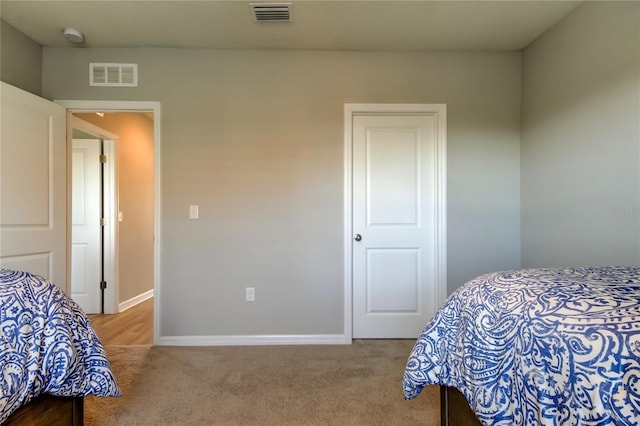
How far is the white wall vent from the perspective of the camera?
2.52m

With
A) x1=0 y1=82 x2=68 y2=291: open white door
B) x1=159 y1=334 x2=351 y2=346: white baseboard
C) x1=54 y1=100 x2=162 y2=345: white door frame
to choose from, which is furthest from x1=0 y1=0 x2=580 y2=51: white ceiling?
x1=159 y1=334 x2=351 y2=346: white baseboard

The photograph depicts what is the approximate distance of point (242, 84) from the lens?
2559mm

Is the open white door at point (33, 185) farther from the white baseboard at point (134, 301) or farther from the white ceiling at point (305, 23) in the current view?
the white baseboard at point (134, 301)

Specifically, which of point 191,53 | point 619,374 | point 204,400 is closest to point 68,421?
point 204,400

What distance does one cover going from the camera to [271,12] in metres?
2.08

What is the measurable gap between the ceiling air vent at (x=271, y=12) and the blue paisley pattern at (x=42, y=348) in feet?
6.19

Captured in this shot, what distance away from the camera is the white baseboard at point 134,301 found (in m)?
3.52

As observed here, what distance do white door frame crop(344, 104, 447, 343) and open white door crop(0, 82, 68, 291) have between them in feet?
7.14

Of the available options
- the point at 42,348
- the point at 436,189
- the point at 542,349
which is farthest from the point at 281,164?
the point at 542,349

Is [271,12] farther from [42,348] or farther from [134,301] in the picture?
[134,301]

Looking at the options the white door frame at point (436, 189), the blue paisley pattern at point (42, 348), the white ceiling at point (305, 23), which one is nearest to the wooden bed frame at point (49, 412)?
the blue paisley pattern at point (42, 348)

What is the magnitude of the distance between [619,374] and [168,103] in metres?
2.88

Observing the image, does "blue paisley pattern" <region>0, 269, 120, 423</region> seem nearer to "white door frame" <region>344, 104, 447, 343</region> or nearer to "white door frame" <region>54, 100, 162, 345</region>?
"white door frame" <region>54, 100, 162, 345</region>

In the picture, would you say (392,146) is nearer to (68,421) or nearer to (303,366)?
(303,366)
